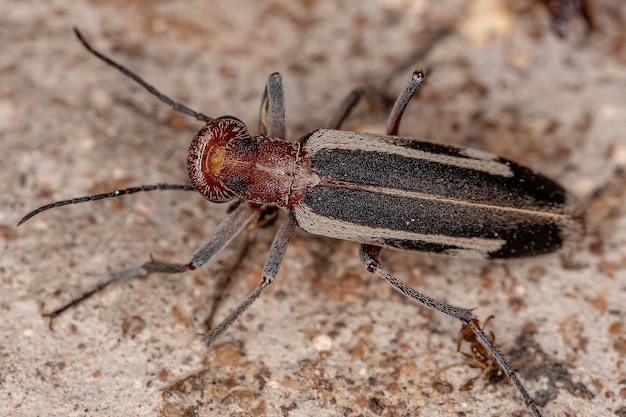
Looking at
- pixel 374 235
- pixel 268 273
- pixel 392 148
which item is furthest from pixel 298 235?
pixel 392 148

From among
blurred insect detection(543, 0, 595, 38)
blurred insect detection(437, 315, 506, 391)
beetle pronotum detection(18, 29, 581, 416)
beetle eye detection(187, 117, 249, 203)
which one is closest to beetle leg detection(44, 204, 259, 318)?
beetle pronotum detection(18, 29, 581, 416)

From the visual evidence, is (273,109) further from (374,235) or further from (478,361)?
(478,361)

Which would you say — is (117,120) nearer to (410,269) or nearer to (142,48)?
(142,48)

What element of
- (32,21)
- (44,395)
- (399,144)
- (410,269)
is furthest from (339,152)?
(32,21)

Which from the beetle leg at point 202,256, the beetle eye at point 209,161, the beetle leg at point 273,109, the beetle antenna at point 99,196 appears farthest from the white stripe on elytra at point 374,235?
the beetle antenna at point 99,196

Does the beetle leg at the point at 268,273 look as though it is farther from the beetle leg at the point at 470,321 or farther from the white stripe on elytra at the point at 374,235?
the beetle leg at the point at 470,321

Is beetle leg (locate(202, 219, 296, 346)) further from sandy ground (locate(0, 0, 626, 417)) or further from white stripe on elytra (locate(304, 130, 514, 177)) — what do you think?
white stripe on elytra (locate(304, 130, 514, 177))
